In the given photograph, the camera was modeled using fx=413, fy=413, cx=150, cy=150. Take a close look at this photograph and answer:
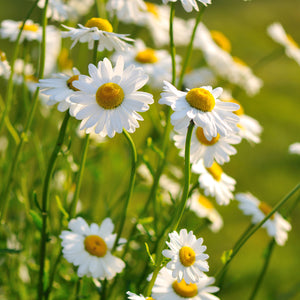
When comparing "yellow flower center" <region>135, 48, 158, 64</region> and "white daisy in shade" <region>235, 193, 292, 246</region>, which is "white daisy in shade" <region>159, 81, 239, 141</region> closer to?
"white daisy in shade" <region>235, 193, 292, 246</region>

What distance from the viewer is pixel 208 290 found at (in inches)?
23.9

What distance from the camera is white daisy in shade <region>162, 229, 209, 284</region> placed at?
519mm

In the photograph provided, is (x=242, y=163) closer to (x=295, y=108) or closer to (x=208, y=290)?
(x=295, y=108)

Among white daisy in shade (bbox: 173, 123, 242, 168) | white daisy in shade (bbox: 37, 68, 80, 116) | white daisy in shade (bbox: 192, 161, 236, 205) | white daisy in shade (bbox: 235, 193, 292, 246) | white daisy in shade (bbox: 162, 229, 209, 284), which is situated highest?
white daisy in shade (bbox: 37, 68, 80, 116)

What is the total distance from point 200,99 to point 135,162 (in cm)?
14

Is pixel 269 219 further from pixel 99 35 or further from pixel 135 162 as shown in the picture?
pixel 99 35

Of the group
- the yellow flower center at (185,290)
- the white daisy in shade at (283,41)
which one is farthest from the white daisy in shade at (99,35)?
the white daisy in shade at (283,41)

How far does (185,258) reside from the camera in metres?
0.53

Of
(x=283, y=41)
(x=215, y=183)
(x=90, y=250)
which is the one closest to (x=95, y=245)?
(x=90, y=250)

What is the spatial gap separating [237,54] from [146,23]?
6.47 feet

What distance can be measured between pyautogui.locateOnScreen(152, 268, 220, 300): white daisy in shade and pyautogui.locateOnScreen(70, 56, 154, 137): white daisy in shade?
235 mm

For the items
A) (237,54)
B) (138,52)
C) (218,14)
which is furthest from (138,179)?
(218,14)

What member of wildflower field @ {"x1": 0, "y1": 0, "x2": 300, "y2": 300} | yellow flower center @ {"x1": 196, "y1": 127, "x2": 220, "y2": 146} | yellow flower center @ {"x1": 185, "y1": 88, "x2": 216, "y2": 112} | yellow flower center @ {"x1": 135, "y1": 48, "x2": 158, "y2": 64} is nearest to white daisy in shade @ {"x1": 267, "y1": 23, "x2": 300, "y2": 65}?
wildflower field @ {"x1": 0, "y1": 0, "x2": 300, "y2": 300}

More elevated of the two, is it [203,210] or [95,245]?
[95,245]
